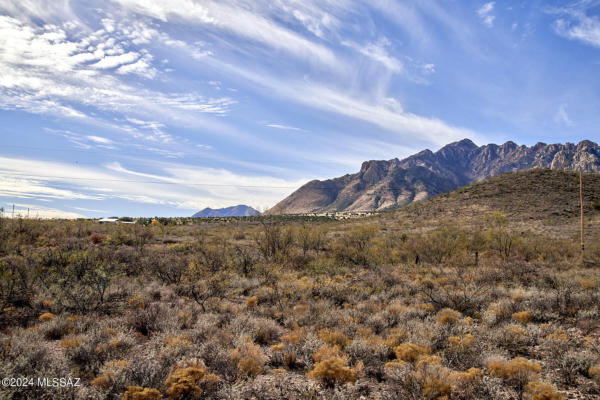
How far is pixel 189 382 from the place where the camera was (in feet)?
13.7

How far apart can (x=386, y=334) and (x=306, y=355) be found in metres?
2.11

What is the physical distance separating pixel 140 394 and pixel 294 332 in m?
3.29

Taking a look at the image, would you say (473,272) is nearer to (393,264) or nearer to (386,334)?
(393,264)

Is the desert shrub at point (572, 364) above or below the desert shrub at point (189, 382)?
above

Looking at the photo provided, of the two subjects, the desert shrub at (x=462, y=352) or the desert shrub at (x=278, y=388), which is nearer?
the desert shrub at (x=278, y=388)

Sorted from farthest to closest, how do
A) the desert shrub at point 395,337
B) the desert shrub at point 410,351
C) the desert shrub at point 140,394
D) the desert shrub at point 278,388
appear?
the desert shrub at point 395,337 → the desert shrub at point 410,351 → the desert shrub at point 278,388 → the desert shrub at point 140,394

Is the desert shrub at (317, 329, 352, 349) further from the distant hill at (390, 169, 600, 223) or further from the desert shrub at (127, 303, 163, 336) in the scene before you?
the distant hill at (390, 169, 600, 223)

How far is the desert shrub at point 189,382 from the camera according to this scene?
403cm

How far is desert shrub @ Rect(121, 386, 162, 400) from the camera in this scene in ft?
12.6

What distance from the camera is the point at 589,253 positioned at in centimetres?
1653

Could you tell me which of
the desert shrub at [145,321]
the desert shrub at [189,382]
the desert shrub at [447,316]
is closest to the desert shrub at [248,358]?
the desert shrub at [189,382]

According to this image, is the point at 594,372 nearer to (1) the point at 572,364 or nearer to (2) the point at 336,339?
(1) the point at 572,364

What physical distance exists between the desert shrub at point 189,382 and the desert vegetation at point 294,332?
2 centimetres

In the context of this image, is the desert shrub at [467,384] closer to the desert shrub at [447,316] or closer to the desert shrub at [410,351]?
the desert shrub at [410,351]
